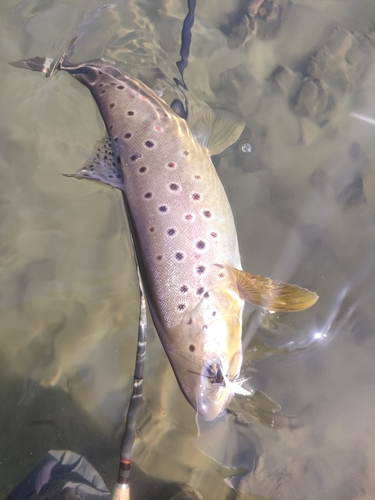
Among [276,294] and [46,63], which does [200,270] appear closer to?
[276,294]

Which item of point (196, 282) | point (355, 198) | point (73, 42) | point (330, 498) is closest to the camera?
point (196, 282)

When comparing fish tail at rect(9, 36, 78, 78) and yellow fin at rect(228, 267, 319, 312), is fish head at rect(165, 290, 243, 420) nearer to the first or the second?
yellow fin at rect(228, 267, 319, 312)

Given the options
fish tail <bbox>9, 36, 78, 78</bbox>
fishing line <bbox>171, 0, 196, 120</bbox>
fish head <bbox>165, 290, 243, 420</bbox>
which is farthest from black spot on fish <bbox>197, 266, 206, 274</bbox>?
fish tail <bbox>9, 36, 78, 78</bbox>

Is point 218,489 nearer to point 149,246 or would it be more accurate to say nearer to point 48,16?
point 149,246

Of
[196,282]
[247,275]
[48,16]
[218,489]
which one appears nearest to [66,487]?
[218,489]

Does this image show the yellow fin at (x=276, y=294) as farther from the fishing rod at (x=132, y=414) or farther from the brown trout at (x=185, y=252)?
the fishing rod at (x=132, y=414)
